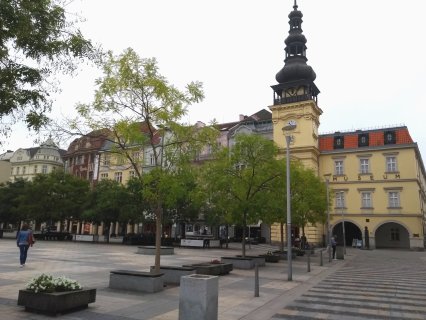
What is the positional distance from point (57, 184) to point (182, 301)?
1578 inches

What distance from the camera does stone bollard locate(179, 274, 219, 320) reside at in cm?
734

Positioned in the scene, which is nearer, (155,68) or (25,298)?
(25,298)

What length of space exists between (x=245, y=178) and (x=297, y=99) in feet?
108

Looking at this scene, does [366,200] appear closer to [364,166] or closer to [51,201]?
[364,166]

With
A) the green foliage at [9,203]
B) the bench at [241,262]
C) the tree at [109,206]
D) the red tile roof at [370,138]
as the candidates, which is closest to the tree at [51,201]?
the tree at [109,206]

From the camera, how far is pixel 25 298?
8609mm

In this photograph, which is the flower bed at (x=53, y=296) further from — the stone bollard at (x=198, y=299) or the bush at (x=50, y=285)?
the stone bollard at (x=198, y=299)

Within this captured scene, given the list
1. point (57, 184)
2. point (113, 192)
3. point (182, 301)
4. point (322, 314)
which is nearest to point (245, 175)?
point (322, 314)

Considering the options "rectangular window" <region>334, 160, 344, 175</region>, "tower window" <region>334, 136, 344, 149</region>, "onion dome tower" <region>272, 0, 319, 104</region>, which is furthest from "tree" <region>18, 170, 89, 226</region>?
"tower window" <region>334, 136, 344, 149</region>

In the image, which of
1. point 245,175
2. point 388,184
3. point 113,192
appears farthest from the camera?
point 388,184

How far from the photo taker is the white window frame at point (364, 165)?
49306 millimetres

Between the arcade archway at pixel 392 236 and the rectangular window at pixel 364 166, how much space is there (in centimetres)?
755

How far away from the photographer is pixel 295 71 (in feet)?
163

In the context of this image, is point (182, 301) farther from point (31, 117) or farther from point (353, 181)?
point (353, 181)
